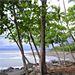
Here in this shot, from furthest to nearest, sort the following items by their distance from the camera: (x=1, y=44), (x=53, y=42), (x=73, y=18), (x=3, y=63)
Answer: (x=3, y=63) < (x=53, y=42) < (x=73, y=18) < (x=1, y=44)

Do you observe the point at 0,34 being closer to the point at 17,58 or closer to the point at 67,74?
the point at 67,74

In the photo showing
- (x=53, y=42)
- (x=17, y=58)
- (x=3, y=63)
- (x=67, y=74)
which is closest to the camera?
(x=67, y=74)

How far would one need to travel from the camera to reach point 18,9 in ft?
6.26

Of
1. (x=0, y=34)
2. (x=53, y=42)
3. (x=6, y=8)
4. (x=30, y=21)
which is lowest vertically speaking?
(x=53, y=42)

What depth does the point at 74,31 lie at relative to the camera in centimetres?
393

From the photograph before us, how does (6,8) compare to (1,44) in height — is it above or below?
above

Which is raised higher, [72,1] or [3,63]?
[72,1]

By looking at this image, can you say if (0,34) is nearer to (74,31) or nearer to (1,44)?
(1,44)

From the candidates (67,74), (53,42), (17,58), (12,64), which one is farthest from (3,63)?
(67,74)

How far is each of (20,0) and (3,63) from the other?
15.0 ft

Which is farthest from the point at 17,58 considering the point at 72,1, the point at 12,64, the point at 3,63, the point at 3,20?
the point at 3,20

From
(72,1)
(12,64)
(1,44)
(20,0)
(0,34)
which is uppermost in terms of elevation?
(72,1)

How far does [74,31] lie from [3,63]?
3.95 meters

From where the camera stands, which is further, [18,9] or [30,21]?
[30,21]
